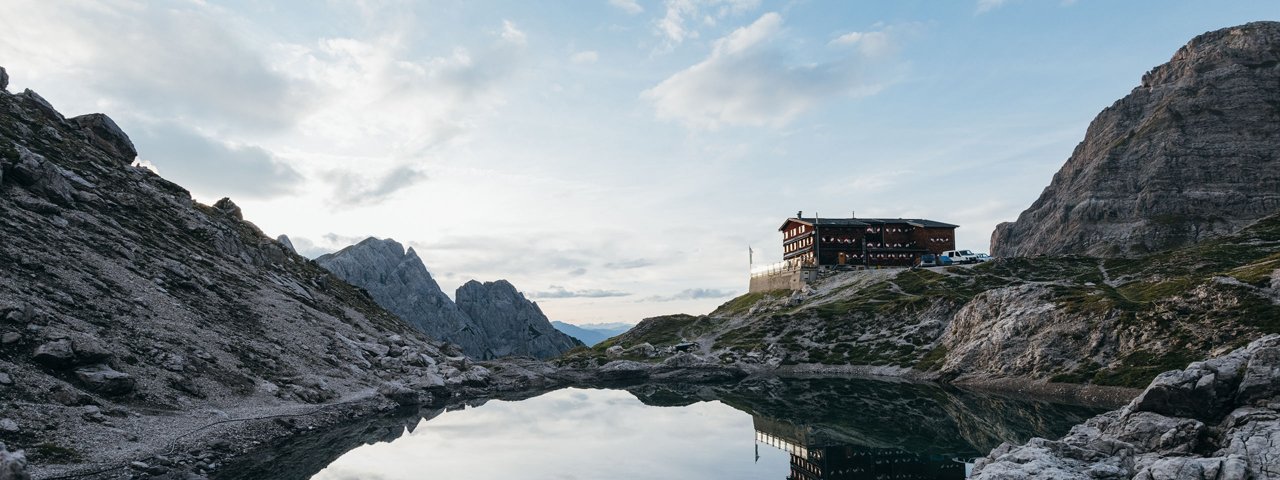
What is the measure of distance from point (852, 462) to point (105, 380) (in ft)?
171

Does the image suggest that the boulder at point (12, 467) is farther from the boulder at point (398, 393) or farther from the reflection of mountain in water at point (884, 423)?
the boulder at point (398, 393)

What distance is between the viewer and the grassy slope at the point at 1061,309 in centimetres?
7338

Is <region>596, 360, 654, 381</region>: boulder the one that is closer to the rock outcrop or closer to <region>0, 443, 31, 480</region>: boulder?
the rock outcrop

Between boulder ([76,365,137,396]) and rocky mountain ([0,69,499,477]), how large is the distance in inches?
5.4

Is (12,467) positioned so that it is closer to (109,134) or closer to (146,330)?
(146,330)

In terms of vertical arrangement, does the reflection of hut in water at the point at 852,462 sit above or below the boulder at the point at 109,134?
below

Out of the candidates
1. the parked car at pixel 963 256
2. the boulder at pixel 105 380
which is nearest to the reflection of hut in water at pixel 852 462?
the boulder at pixel 105 380

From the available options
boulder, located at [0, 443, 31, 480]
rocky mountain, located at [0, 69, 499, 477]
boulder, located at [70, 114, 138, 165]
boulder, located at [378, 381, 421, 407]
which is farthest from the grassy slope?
boulder, located at [0, 443, 31, 480]

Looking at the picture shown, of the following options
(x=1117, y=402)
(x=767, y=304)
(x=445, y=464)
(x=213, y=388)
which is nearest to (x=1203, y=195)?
(x=767, y=304)

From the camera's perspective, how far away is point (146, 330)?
174 feet

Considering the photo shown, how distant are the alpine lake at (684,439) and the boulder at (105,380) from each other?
10.0 m

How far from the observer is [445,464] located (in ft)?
159

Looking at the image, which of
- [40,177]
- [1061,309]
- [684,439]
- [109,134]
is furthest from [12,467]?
[1061,309]

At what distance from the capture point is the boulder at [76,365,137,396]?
4194cm
